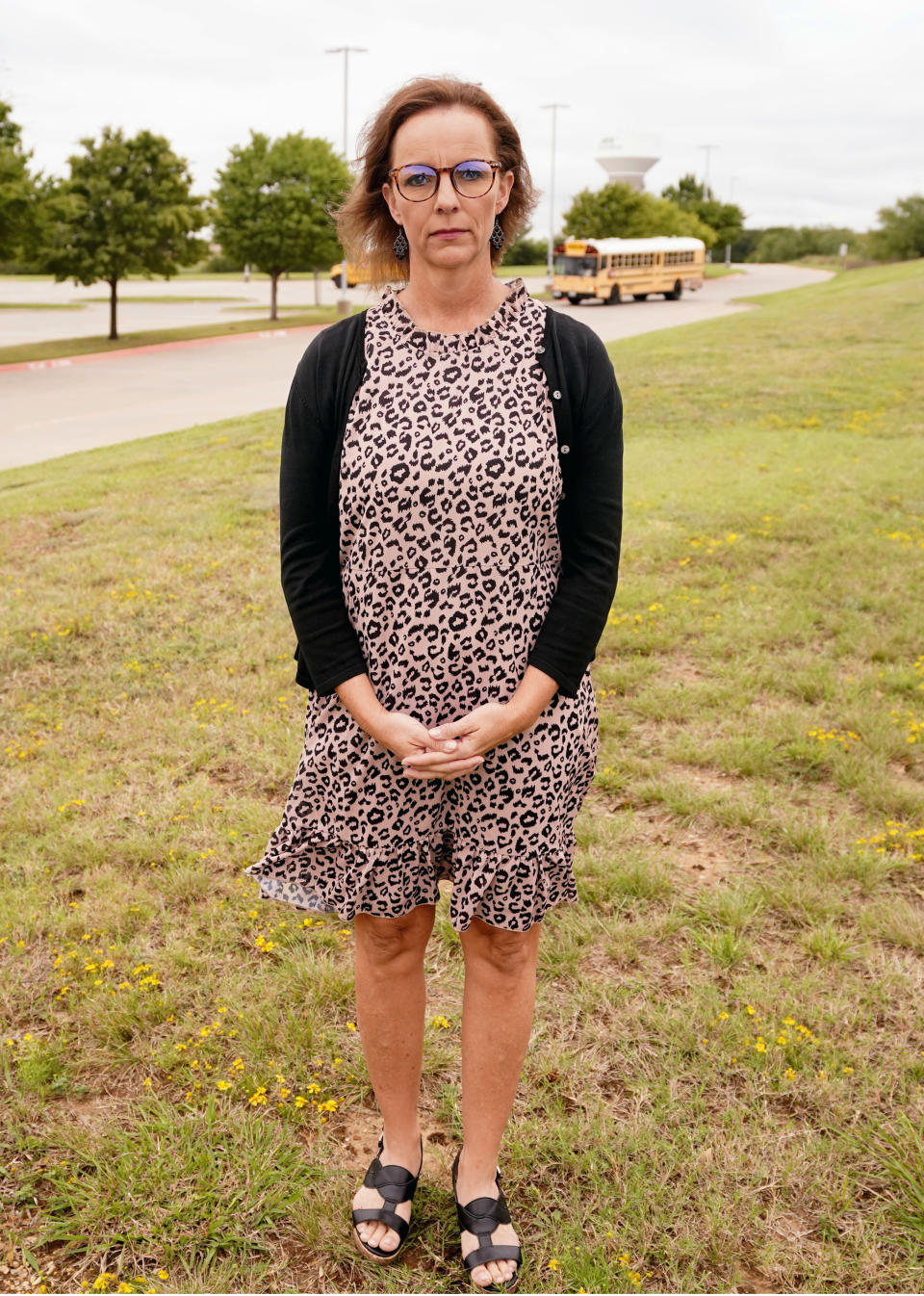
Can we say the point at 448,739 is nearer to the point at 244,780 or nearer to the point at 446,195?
the point at 446,195

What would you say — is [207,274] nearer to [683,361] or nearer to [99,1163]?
[683,361]

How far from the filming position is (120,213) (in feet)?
78.2

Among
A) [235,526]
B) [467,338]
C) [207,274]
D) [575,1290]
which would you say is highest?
[207,274]

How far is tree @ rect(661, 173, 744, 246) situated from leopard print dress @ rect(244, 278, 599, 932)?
6986cm

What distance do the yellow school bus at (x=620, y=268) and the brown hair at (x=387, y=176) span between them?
34.0 metres

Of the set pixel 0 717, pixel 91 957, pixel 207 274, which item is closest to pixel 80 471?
pixel 0 717

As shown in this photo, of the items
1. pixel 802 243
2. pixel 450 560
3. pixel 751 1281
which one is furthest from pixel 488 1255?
pixel 802 243

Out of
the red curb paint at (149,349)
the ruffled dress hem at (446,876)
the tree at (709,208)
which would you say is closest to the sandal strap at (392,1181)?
the ruffled dress hem at (446,876)

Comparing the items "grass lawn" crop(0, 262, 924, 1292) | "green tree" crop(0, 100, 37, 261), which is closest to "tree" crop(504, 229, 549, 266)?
"green tree" crop(0, 100, 37, 261)

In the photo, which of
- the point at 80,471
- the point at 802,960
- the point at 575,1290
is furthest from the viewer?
the point at 80,471

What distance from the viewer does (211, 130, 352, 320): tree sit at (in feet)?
96.6

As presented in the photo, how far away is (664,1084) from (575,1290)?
626 mm

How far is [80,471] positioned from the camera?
10602mm

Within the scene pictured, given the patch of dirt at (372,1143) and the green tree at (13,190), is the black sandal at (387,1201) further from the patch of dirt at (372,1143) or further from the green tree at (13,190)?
the green tree at (13,190)
